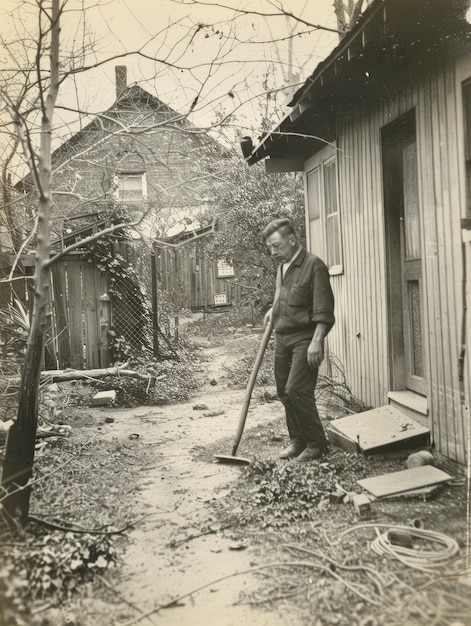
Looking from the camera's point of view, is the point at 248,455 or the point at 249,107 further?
the point at 249,107

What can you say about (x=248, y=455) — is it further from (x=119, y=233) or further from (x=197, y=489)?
(x=119, y=233)

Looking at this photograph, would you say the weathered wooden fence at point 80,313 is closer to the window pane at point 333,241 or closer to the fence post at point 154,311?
the fence post at point 154,311

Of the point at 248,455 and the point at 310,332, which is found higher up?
the point at 310,332

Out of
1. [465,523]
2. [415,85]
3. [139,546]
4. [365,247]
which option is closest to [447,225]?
[415,85]

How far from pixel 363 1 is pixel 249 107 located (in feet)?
10.4

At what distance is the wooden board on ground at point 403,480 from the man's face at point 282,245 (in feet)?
6.23

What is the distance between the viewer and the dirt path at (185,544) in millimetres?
2375

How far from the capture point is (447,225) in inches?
144

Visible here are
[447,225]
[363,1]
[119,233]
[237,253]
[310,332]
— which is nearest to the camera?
[447,225]

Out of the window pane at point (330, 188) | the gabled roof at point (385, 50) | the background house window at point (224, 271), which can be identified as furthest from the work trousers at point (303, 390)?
the background house window at point (224, 271)

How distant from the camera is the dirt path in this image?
2.38 meters

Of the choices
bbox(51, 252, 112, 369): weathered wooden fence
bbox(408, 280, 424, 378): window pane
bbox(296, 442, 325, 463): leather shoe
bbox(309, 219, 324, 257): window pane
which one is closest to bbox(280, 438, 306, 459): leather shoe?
bbox(296, 442, 325, 463): leather shoe

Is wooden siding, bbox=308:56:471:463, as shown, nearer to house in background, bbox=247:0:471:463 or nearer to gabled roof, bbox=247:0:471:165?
house in background, bbox=247:0:471:463

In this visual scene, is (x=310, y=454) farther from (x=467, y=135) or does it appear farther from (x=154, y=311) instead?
(x=154, y=311)
